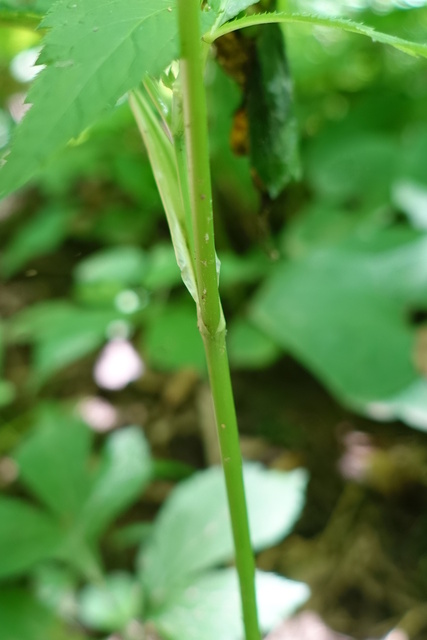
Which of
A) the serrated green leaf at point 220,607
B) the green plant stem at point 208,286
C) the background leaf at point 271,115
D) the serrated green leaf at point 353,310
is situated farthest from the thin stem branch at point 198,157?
the serrated green leaf at point 353,310

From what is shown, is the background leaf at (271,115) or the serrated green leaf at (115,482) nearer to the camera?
the background leaf at (271,115)

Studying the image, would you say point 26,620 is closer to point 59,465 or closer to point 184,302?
point 59,465

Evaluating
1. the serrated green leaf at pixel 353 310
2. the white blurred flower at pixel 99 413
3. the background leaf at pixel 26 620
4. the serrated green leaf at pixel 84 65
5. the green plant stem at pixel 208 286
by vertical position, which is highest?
the serrated green leaf at pixel 84 65

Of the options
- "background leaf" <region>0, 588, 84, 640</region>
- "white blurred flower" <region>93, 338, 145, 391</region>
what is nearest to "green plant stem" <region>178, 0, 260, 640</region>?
"background leaf" <region>0, 588, 84, 640</region>

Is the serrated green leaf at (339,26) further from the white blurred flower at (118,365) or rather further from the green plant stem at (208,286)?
the white blurred flower at (118,365)

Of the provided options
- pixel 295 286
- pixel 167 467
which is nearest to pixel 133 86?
pixel 167 467

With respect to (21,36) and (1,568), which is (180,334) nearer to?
(1,568)
